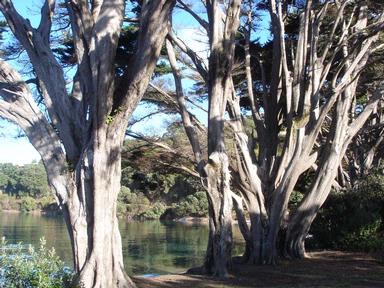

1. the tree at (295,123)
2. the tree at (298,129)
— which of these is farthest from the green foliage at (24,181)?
the tree at (298,129)

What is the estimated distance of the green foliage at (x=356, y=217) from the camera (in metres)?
15.2

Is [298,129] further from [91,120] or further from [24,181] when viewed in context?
[24,181]

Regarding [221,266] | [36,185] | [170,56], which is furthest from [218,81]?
[36,185]

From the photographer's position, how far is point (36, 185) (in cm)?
9725

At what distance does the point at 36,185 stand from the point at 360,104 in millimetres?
83632

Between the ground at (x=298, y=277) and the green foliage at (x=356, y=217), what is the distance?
195cm

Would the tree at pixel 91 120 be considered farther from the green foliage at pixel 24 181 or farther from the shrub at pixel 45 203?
the green foliage at pixel 24 181

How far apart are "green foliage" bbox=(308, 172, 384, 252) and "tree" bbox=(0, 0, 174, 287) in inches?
374

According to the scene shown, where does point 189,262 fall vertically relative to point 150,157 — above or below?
below

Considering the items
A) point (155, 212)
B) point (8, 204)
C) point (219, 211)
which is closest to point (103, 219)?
point (219, 211)

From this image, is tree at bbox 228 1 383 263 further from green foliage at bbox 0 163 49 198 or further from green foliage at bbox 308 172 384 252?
green foliage at bbox 0 163 49 198

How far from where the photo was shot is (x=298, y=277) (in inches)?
408

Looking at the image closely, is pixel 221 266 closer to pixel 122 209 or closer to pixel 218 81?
pixel 218 81

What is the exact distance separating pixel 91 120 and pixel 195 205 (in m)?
43.4
